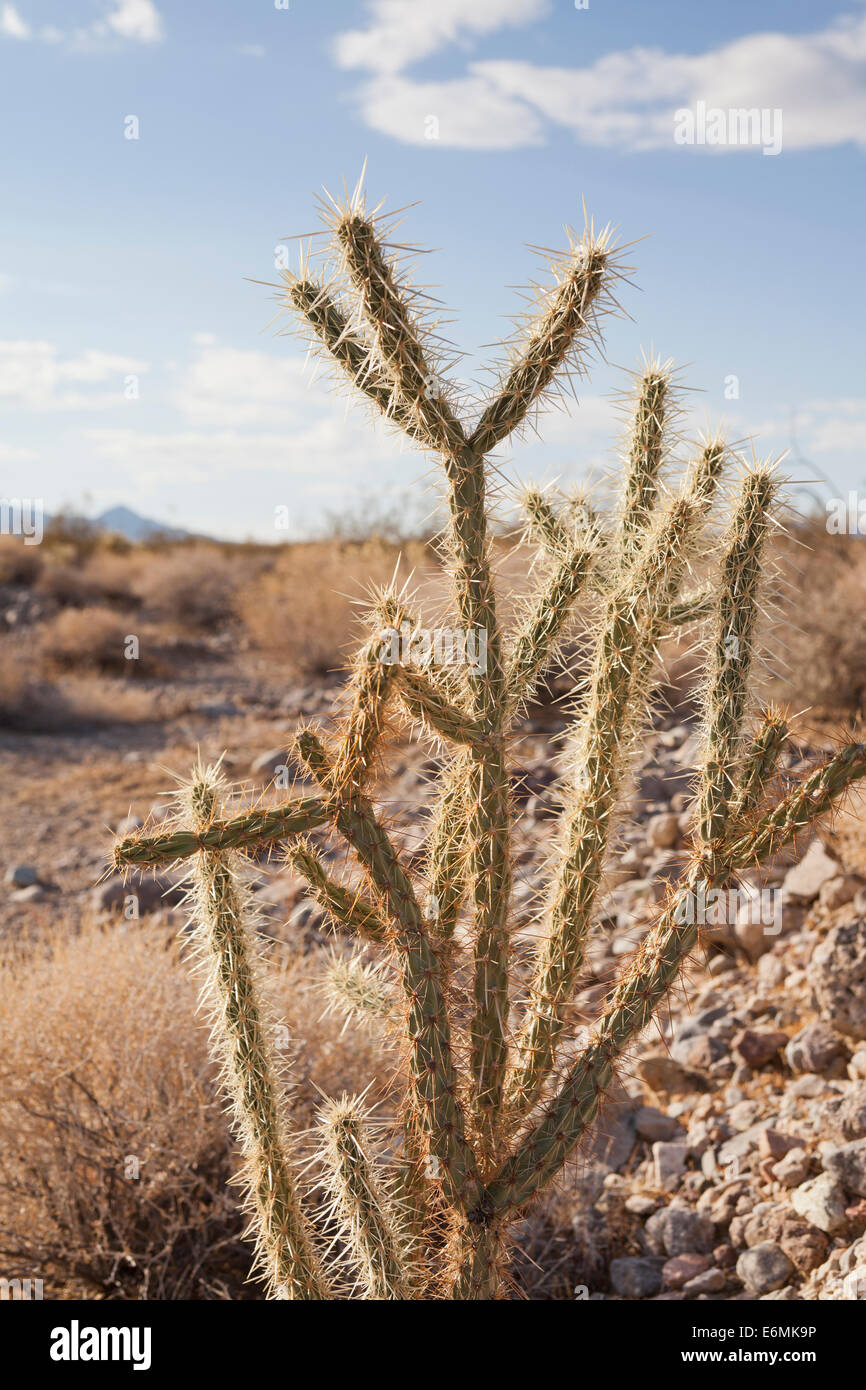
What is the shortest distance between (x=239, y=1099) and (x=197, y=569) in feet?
61.3

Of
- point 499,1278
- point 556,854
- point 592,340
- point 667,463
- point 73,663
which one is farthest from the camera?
point 73,663

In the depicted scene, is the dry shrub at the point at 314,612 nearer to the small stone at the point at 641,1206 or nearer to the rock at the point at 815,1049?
the rock at the point at 815,1049

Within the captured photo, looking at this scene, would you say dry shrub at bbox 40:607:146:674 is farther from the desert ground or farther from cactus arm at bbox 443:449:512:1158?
cactus arm at bbox 443:449:512:1158

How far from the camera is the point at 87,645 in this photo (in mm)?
15000

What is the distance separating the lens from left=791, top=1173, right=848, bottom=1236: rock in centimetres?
326

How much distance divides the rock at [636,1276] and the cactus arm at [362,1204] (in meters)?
1.41

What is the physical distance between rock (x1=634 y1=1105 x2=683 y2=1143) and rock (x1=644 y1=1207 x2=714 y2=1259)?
545 mm

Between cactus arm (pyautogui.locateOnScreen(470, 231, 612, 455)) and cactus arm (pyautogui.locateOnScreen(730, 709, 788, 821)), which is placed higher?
cactus arm (pyautogui.locateOnScreen(470, 231, 612, 455))

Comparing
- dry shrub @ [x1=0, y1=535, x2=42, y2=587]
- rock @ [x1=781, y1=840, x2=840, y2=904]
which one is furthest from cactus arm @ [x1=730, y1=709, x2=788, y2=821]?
dry shrub @ [x1=0, y1=535, x2=42, y2=587]

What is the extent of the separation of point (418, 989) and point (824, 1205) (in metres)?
2.00
